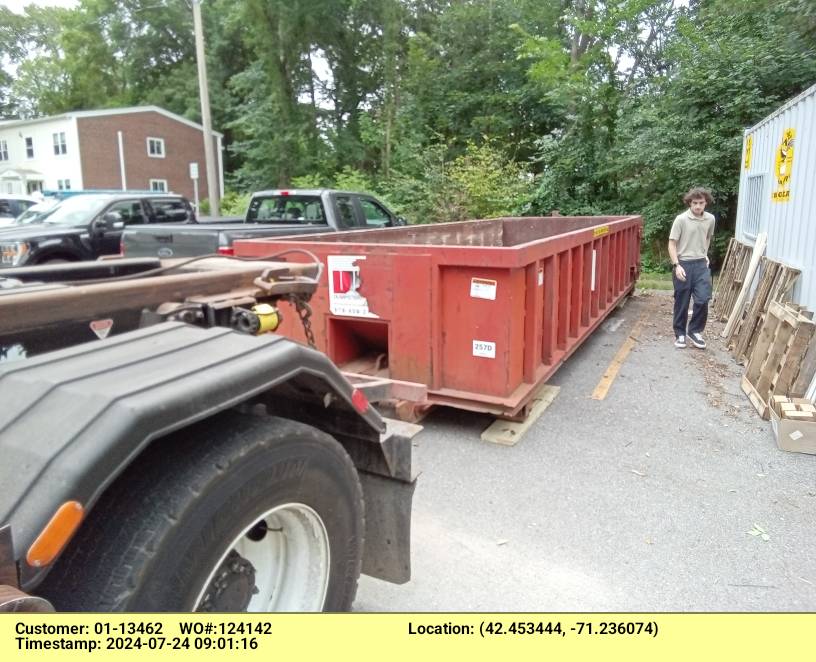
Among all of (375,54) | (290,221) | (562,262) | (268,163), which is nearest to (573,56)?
(375,54)

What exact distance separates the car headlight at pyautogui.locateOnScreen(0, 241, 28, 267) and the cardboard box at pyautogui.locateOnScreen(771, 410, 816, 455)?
34.1ft

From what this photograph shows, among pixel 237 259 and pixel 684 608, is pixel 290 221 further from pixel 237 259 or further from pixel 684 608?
pixel 684 608

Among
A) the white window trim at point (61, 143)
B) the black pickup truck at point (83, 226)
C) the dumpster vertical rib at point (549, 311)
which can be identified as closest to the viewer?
the dumpster vertical rib at point (549, 311)

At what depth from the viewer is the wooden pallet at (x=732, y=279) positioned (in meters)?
9.45

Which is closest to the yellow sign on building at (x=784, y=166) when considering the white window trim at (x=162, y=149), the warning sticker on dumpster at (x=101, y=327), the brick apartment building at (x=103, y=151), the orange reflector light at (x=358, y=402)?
the orange reflector light at (x=358, y=402)

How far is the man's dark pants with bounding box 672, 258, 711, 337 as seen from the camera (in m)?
7.86

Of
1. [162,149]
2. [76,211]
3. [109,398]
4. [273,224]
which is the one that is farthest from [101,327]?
[162,149]

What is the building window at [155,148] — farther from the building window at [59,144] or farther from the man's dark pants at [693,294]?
the man's dark pants at [693,294]

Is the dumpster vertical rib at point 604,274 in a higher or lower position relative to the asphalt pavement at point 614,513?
higher

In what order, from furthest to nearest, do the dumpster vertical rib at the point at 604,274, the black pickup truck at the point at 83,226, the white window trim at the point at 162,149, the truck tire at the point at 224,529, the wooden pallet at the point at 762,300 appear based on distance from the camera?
the white window trim at the point at 162,149 → the black pickup truck at the point at 83,226 → the dumpster vertical rib at the point at 604,274 → the wooden pallet at the point at 762,300 → the truck tire at the point at 224,529

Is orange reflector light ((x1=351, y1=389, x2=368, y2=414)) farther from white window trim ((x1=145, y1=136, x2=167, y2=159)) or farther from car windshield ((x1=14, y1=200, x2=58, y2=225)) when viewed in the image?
white window trim ((x1=145, y1=136, x2=167, y2=159))

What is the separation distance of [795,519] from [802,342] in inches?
84.0

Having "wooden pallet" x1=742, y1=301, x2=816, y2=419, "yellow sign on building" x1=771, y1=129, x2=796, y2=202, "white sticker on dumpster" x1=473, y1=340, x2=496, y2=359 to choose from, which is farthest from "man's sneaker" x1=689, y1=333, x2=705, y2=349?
"white sticker on dumpster" x1=473, y1=340, x2=496, y2=359

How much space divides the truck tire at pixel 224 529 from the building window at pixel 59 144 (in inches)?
1607
